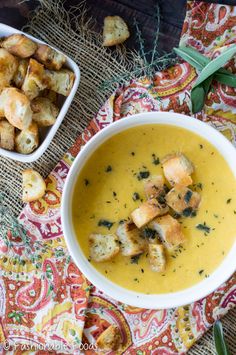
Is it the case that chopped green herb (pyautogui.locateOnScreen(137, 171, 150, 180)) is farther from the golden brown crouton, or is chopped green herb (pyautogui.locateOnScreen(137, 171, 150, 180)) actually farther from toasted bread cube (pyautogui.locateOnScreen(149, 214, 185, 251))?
the golden brown crouton

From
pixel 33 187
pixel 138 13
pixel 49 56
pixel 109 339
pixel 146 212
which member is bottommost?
pixel 109 339

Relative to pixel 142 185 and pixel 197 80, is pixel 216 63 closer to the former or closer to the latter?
pixel 197 80

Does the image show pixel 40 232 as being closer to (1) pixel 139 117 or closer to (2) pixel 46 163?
(2) pixel 46 163

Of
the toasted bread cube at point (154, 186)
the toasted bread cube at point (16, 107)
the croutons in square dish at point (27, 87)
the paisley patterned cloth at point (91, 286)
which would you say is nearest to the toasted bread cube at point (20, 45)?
the croutons in square dish at point (27, 87)

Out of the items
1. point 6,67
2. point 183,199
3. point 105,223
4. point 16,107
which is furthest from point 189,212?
point 6,67

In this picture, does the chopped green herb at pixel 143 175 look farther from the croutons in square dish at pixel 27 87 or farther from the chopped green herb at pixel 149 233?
the croutons in square dish at pixel 27 87

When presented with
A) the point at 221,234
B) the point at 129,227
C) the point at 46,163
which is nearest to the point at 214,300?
the point at 221,234
